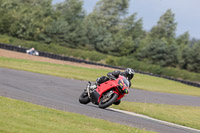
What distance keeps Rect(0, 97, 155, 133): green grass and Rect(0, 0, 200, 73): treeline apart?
2310 inches

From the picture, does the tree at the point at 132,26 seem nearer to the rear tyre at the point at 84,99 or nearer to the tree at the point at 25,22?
the tree at the point at 25,22

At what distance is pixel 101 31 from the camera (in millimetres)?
82000

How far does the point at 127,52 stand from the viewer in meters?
79.3

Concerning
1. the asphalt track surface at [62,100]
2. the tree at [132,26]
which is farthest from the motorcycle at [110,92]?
the tree at [132,26]

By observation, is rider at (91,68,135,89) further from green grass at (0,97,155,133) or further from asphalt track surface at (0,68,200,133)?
green grass at (0,97,155,133)

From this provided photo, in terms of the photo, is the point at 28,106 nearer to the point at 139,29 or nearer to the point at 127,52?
the point at 127,52

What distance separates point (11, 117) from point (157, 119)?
855 centimetres

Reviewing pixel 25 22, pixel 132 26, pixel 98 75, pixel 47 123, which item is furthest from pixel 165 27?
pixel 47 123

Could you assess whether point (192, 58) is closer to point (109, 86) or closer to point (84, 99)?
point (84, 99)

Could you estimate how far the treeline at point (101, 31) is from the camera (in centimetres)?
7150

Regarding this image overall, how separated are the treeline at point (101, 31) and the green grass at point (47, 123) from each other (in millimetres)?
58669

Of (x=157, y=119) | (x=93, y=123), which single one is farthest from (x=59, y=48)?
(x=93, y=123)

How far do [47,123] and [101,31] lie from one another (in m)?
73.6

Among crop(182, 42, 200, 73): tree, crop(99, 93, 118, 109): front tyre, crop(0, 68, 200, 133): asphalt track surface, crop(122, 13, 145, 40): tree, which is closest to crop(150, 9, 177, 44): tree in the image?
crop(122, 13, 145, 40): tree
